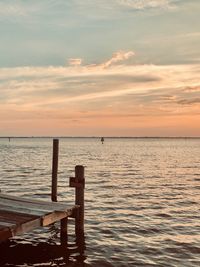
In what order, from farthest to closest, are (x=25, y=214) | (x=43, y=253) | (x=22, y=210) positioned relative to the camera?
(x=43, y=253) → (x=22, y=210) → (x=25, y=214)

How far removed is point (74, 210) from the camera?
12.0 m

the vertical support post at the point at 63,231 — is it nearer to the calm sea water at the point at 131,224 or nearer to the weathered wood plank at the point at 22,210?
the calm sea water at the point at 131,224

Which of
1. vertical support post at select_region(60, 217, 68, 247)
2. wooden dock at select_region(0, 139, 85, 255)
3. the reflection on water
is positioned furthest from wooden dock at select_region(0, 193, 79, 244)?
the reflection on water

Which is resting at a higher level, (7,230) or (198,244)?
(7,230)

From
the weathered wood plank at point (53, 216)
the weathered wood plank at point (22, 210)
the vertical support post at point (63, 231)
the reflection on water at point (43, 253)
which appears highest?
the weathered wood plank at point (22, 210)

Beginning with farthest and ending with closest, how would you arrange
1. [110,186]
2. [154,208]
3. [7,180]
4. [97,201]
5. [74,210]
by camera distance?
[7,180] → [110,186] → [97,201] → [154,208] → [74,210]

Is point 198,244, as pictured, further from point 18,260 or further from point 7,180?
point 7,180

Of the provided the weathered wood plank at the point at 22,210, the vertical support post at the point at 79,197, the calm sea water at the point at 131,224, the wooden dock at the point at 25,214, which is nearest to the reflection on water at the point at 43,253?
the calm sea water at the point at 131,224

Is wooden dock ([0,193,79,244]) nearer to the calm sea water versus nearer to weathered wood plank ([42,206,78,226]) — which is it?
weathered wood plank ([42,206,78,226])

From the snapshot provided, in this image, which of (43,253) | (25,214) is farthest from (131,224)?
(25,214)

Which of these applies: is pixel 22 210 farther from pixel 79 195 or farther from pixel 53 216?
pixel 79 195

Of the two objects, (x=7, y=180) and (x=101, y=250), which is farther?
(x=7, y=180)

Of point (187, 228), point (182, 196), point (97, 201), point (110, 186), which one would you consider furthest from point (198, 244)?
point (110, 186)

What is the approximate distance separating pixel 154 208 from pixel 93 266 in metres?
8.60
